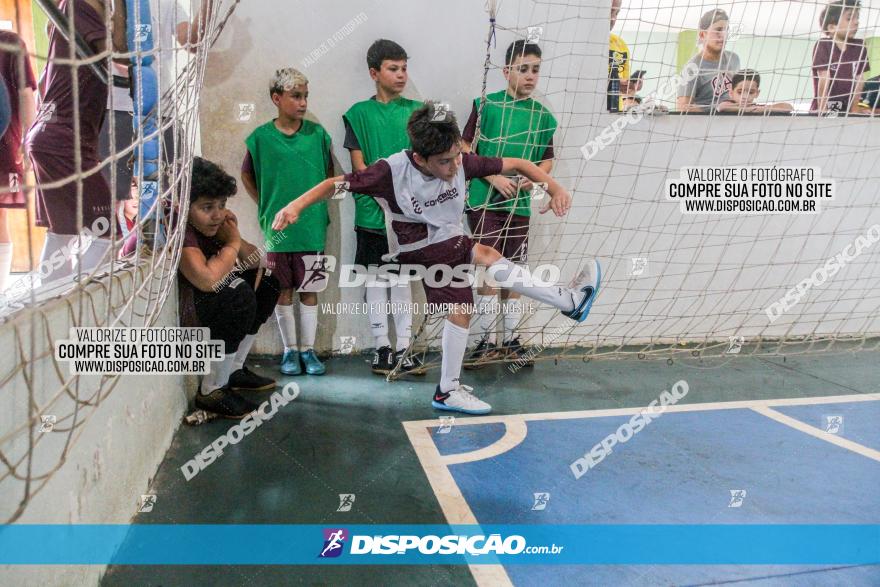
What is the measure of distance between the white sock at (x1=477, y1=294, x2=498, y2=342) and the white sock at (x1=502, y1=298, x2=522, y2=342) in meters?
0.06

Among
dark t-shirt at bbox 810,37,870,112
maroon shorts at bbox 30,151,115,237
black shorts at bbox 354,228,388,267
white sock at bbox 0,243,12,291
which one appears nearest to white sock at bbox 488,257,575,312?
black shorts at bbox 354,228,388,267

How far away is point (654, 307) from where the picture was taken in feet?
12.9

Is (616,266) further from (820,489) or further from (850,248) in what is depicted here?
(820,489)

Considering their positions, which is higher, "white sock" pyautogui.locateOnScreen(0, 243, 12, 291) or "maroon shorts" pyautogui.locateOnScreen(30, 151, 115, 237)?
"maroon shorts" pyautogui.locateOnScreen(30, 151, 115, 237)

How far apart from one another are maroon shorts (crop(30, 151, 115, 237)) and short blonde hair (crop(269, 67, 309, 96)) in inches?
50.5

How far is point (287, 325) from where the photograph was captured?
3318mm

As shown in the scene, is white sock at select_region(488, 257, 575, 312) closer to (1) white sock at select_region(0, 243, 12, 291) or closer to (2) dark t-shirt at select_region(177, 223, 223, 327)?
(2) dark t-shirt at select_region(177, 223, 223, 327)

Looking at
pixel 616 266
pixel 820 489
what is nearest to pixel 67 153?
pixel 820 489

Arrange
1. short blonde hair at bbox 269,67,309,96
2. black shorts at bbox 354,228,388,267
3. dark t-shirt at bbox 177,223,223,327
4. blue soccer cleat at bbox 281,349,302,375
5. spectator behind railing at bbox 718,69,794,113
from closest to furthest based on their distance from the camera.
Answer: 1. dark t-shirt at bbox 177,223,223,327
2. short blonde hair at bbox 269,67,309,96
3. blue soccer cleat at bbox 281,349,302,375
4. black shorts at bbox 354,228,388,267
5. spectator behind railing at bbox 718,69,794,113

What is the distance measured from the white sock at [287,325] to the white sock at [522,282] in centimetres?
109

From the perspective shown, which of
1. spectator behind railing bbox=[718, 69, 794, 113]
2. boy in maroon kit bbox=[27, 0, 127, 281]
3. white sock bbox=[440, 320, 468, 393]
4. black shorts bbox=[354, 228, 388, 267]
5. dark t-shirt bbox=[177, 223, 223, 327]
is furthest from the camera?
spectator behind railing bbox=[718, 69, 794, 113]

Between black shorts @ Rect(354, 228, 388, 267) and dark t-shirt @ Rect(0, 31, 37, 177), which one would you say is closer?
dark t-shirt @ Rect(0, 31, 37, 177)

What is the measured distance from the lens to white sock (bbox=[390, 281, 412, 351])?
11.3 ft

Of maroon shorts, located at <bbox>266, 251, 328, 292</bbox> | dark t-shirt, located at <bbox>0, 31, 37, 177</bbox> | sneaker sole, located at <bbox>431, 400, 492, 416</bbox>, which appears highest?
dark t-shirt, located at <bbox>0, 31, 37, 177</bbox>
